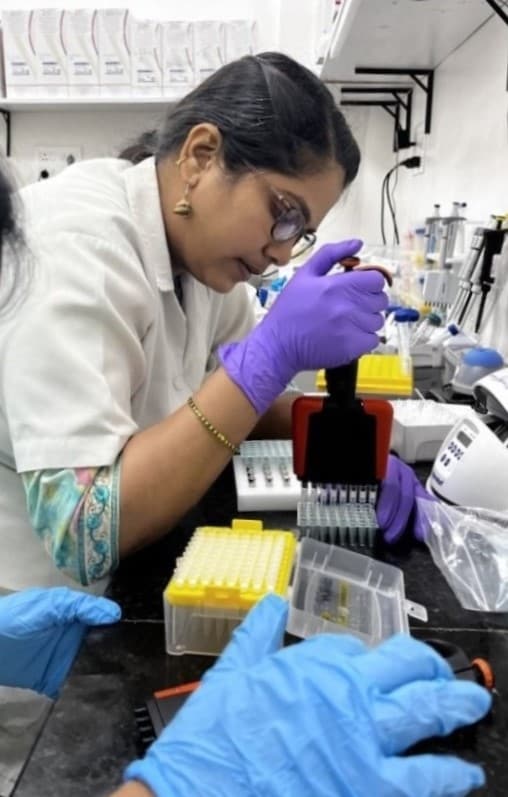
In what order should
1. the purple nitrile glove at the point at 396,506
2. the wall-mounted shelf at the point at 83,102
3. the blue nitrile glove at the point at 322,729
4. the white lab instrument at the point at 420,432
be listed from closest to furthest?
the blue nitrile glove at the point at 322,729
the purple nitrile glove at the point at 396,506
the white lab instrument at the point at 420,432
the wall-mounted shelf at the point at 83,102

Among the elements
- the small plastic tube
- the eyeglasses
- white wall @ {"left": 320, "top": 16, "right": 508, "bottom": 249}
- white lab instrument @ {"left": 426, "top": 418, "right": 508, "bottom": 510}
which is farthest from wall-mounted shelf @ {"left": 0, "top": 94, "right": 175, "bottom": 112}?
white lab instrument @ {"left": 426, "top": 418, "right": 508, "bottom": 510}

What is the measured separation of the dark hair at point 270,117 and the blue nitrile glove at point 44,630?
59 centimetres

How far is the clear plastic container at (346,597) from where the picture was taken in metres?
0.69

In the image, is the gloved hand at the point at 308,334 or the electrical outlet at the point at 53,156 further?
the electrical outlet at the point at 53,156

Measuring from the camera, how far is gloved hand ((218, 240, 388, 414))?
2.88 ft

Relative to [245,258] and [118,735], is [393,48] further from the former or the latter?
[118,735]

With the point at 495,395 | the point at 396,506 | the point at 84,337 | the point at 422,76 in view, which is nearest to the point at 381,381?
the point at 495,395

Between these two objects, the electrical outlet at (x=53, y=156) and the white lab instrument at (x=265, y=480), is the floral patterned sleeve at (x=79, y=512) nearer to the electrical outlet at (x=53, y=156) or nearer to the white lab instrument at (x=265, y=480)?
the white lab instrument at (x=265, y=480)

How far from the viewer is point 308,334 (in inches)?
34.7

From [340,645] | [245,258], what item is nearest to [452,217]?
[245,258]

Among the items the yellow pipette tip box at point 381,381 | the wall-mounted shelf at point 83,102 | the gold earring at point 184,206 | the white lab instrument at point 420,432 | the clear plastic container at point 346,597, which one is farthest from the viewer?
the wall-mounted shelf at point 83,102

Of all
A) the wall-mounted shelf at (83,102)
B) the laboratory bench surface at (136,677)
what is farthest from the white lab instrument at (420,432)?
the wall-mounted shelf at (83,102)

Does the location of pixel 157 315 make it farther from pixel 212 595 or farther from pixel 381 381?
pixel 381 381

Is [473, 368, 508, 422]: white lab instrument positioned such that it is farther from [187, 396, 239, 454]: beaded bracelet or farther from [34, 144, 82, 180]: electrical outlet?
[34, 144, 82, 180]: electrical outlet
